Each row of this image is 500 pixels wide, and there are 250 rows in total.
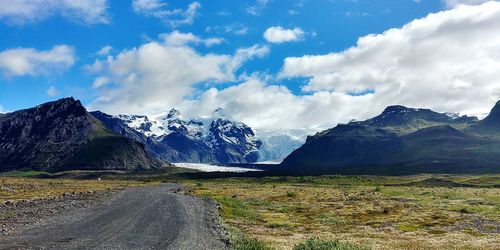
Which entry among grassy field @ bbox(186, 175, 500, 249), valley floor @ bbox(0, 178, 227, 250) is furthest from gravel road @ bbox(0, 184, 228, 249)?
grassy field @ bbox(186, 175, 500, 249)

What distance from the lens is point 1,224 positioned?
1785 inches

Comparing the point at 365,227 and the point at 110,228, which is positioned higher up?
the point at 110,228

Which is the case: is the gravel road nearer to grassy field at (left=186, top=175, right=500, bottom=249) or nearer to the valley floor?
the valley floor

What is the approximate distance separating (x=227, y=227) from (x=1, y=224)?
2296 cm

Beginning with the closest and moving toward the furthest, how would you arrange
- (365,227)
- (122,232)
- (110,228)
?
(122,232) → (110,228) → (365,227)

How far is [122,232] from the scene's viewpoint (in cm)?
4319

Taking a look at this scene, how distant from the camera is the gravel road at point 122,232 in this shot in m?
36.1

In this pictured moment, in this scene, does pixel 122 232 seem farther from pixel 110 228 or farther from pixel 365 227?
pixel 365 227

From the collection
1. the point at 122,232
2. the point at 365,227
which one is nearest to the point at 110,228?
the point at 122,232

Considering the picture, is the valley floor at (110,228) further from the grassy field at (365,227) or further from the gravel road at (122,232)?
the grassy field at (365,227)

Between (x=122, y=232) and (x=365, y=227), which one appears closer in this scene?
(x=122, y=232)

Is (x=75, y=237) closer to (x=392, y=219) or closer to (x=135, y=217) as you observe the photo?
(x=135, y=217)

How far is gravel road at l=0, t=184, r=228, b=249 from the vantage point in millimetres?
36062

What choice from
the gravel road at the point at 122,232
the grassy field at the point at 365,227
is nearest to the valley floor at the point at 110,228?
the gravel road at the point at 122,232
